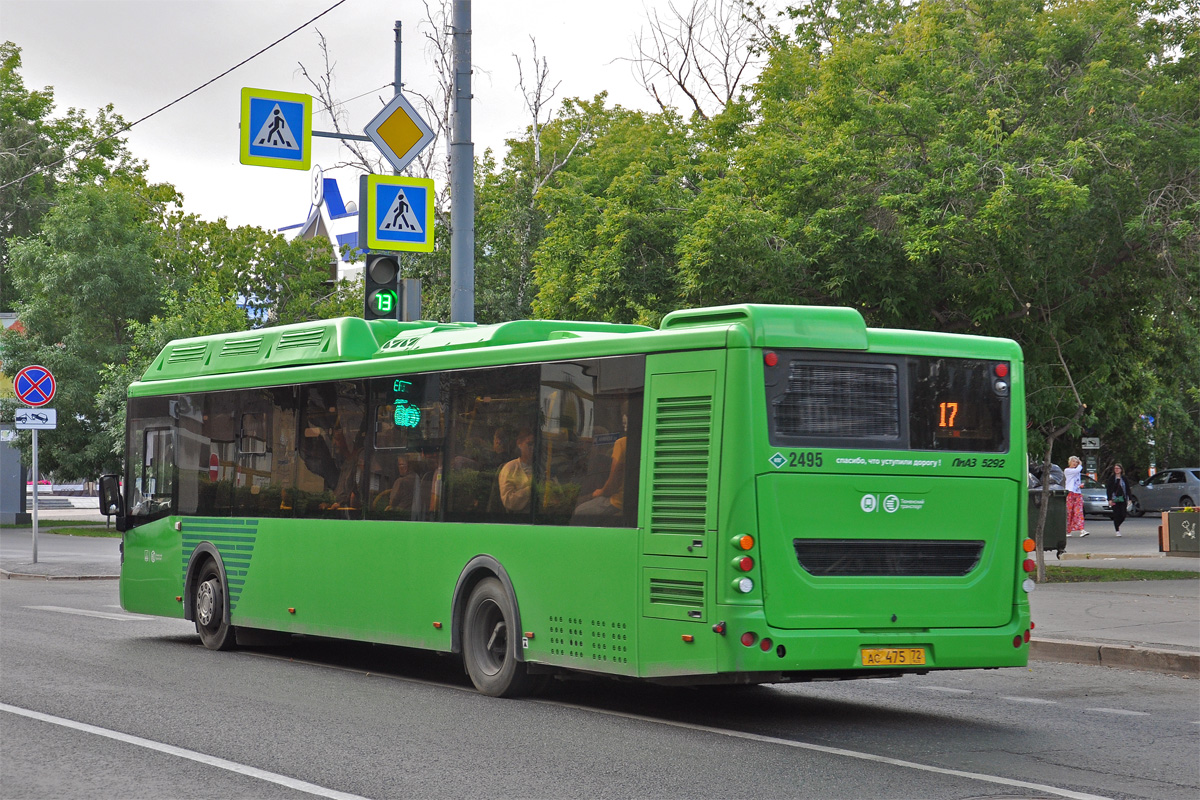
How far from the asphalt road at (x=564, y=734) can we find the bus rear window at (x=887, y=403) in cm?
186

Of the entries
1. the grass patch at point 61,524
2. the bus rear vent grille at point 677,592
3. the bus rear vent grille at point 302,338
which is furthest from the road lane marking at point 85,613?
the grass patch at point 61,524

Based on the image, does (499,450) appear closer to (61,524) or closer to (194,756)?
(194,756)

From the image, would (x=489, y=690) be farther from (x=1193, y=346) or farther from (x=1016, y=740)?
(x=1193, y=346)

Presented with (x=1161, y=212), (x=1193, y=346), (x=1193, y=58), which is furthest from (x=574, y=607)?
(x=1193, y=346)

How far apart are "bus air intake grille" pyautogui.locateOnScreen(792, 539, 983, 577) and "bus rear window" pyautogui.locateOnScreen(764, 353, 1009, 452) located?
24.2 inches

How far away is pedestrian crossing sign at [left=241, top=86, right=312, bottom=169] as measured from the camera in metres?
16.3

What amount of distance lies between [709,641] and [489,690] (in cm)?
250

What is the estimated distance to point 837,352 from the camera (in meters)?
9.16

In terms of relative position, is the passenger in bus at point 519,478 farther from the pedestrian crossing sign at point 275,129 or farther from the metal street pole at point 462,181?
the pedestrian crossing sign at point 275,129

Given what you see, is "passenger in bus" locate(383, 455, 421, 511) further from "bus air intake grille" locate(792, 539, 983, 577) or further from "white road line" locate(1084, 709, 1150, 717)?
"white road line" locate(1084, 709, 1150, 717)

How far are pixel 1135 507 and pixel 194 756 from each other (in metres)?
48.8

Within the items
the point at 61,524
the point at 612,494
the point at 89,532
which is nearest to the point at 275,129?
the point at 612,494

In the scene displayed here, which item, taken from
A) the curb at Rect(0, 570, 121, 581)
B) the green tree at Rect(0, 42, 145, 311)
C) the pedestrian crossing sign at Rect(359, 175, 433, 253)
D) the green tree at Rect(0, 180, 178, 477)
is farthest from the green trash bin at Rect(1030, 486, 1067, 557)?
the green tree at Rect(0, 42, 145, 311)

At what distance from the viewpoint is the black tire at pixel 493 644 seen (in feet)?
33.9
